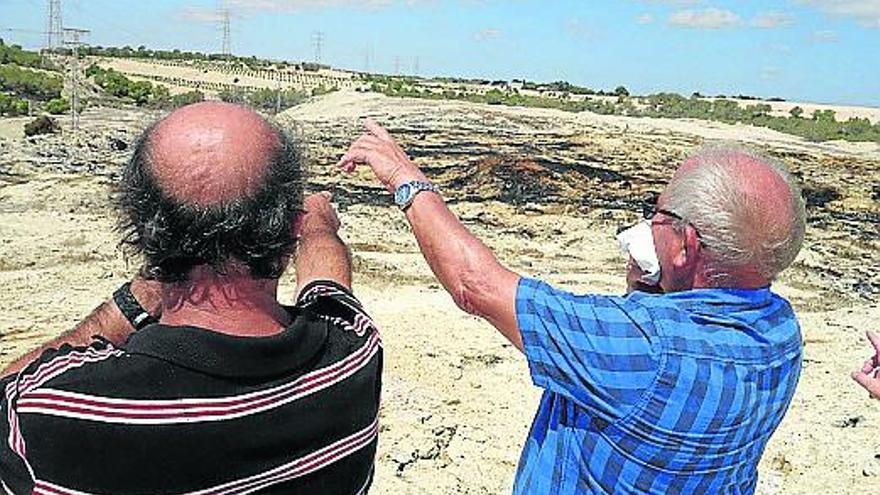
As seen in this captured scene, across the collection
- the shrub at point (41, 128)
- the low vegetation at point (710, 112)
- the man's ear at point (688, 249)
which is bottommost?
the shrub at point (41, 128)

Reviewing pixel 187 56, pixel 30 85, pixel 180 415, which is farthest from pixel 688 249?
pixel 187 56

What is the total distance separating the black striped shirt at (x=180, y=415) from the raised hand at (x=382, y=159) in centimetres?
78

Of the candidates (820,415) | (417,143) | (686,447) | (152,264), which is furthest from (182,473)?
(417,143)

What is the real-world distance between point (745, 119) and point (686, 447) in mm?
38871

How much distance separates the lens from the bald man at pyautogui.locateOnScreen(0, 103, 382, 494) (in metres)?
1.40

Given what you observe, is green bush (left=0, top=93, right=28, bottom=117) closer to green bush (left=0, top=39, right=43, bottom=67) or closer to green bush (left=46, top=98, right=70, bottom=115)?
green bush (left=46, top=98, right=70, bottom=115)

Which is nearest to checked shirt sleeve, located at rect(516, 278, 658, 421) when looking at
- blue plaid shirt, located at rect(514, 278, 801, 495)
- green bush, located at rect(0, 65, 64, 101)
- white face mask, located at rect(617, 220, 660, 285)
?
blue plaid shirt, located at rect(514, 278, 801, 495)

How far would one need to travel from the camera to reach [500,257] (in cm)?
1136

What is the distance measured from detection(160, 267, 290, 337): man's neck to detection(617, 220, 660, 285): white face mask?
1105 millimetres

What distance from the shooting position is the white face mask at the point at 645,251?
7.70ft

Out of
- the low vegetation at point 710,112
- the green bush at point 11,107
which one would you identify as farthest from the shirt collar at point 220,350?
the low vegetation at point 710,112

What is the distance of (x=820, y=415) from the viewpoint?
6559 millimetres

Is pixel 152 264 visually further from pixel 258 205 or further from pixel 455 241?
pixel 455 241

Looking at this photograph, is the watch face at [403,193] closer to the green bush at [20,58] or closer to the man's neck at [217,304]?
the man's neck at [217,304]
